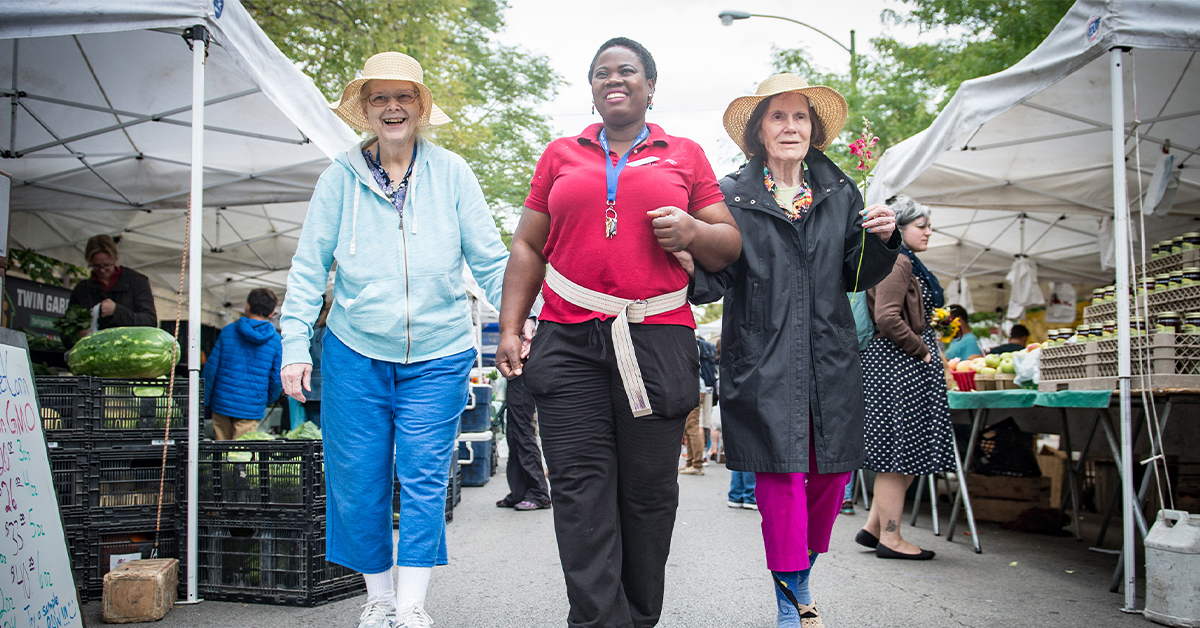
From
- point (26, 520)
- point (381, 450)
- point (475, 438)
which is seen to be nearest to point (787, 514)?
point (381, 450)

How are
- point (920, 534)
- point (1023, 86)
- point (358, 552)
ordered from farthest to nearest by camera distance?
point (920, 534) → point (1023, 86) → point (358, 552)

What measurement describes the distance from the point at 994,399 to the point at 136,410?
5336 mm

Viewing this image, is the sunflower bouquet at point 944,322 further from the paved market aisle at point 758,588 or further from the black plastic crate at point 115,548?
the black plastic crate at point 115,548

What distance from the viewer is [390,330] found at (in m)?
3.09

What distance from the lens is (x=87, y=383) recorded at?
13.9 feet

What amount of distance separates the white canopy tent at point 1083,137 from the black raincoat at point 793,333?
1.82 meters

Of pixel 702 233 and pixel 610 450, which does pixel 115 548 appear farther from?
pixel 702 233

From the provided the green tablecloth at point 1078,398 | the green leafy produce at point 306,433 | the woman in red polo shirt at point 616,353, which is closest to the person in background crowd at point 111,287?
the green leafy produce at point 306,433

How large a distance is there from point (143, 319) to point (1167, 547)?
24.0ft

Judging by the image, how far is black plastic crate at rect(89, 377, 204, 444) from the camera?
425cm

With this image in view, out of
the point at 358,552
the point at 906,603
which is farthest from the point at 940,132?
the point at 358,552

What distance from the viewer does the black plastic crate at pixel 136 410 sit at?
14.0ft

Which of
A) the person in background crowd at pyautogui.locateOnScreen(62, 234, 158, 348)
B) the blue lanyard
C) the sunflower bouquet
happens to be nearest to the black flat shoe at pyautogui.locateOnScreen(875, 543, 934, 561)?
the sunflower bouquet

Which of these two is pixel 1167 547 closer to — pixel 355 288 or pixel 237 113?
pixel 355 288
